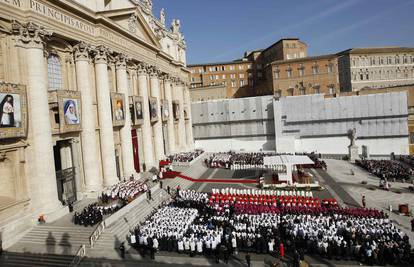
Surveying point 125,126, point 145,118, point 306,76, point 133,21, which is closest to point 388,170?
point 145,118

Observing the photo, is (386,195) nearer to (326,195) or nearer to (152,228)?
(326,195)

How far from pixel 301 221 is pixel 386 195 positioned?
42.9ft

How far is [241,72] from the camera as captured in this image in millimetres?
88750

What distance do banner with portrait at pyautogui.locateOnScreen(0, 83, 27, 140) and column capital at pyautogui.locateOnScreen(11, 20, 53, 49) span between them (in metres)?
3.07

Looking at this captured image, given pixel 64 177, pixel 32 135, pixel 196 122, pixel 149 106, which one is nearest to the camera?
pixel 32 135

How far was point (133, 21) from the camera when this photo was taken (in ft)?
114

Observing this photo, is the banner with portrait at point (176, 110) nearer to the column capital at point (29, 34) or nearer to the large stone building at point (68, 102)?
the large stone building at point (68, 102)

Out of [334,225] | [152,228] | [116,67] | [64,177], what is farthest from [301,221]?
[116,67]

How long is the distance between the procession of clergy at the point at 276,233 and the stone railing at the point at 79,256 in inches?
106

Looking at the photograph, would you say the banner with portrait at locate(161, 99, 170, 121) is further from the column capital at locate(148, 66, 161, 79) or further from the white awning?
the white awning

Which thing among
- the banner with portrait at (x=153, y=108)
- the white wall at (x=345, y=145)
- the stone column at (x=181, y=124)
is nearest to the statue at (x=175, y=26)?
the stone column at (x=181, y=124)

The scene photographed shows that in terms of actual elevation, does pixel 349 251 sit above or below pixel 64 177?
below

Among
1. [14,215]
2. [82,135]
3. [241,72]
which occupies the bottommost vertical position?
[14,215]

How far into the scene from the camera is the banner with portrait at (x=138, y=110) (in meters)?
34.4
